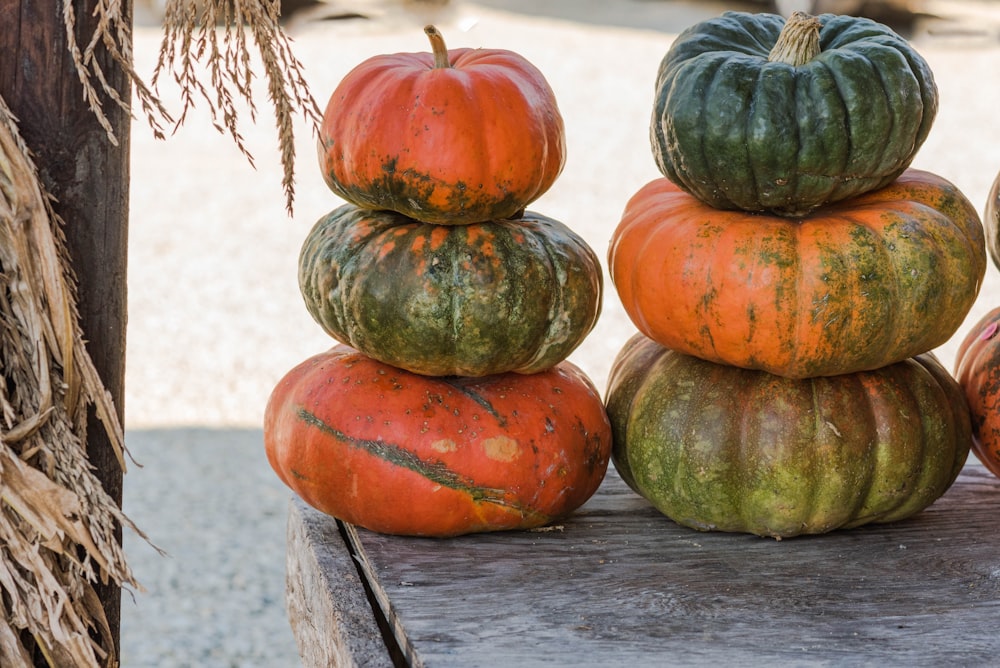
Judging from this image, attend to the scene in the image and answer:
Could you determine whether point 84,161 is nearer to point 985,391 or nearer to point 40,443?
point 40,443

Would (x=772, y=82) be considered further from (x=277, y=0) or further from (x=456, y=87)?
(x=277, y=0)

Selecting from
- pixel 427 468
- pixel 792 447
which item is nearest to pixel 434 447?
pixel 427 468

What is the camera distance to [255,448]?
5.21 m

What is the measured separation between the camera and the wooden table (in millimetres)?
1545

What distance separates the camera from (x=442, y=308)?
5.94 feet

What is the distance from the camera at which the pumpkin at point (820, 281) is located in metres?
1.76

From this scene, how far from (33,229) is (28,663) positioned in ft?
2.17

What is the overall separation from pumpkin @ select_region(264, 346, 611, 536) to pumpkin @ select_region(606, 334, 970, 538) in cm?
15

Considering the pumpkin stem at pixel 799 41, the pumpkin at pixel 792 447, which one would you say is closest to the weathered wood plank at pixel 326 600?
the pumpkin at pixel 792 447

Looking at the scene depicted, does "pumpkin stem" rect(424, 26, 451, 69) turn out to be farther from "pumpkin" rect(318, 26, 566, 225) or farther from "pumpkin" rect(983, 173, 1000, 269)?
"pumpkin" rect(983, 173, 1000, 269)

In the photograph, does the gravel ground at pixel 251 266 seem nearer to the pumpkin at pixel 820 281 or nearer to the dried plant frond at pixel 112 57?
the dried plant frond at pixel 112 57

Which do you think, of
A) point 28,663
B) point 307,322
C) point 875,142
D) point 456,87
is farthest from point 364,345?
point 307,322

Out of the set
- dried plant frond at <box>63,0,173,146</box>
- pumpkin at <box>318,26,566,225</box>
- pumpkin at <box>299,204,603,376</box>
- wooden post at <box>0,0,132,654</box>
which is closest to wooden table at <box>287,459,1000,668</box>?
pumpkin at <box>299,204,603,376</box>

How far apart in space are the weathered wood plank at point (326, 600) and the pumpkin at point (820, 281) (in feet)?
2.15
